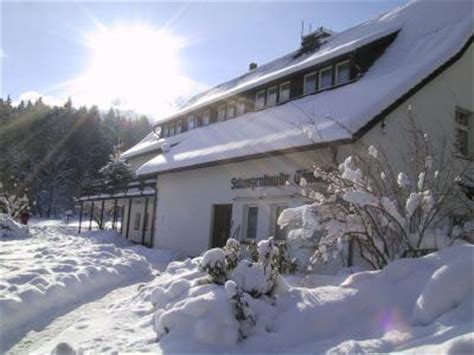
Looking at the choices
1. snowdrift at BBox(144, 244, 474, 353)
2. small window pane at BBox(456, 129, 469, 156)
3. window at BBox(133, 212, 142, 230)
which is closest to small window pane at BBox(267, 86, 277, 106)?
small window pane at BBox(456, 129, 469, 156)

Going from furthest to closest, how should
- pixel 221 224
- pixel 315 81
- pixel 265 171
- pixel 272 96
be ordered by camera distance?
pixel 272 96, pixel 315 81, pixel 221 224, pixel 265 171

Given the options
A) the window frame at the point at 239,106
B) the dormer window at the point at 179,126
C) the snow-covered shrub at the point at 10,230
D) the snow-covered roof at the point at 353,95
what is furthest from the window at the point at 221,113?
the snow-covered shrub at the point at 10,230

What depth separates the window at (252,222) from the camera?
49.8ft

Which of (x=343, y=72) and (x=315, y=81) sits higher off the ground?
(x=343, y=72)

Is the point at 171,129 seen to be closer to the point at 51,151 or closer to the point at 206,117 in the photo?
the point at 206,117

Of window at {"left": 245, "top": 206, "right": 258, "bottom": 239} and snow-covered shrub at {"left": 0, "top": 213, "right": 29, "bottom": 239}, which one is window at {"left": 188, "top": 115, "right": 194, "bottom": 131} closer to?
snow-covered shrub at {"left": 0, "top": 213, "right": 29, "bottom": 239}

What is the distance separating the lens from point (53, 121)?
71.9 metres

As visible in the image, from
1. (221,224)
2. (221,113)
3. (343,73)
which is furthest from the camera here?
(221,113)

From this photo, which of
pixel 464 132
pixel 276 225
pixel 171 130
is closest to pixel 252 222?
pixel 276 225

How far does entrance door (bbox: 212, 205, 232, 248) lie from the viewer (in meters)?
16.2

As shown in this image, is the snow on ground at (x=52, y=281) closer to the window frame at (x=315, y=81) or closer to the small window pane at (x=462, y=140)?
the window frame at (x=315, y=81)

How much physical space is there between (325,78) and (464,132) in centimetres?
447

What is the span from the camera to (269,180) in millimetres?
14305

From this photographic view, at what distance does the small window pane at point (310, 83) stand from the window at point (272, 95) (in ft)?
5.01
